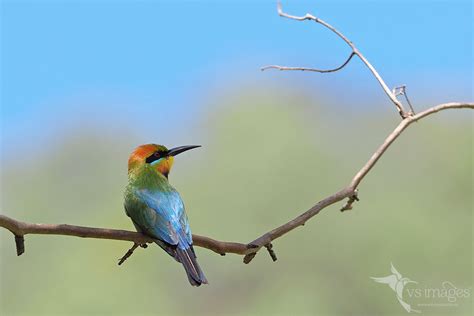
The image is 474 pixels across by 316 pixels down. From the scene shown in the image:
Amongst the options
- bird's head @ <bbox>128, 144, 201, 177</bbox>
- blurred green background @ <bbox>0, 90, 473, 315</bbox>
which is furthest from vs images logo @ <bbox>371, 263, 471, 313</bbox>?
blurred green background @ <bbox>0, 90, 473, 315</bbox>

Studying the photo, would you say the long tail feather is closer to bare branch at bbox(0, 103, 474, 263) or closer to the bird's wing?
the bird's wing

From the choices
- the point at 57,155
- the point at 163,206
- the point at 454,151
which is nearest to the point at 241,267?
the point at 454,151

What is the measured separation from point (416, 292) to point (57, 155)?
2684 cm

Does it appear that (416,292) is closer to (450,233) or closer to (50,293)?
(50,293)

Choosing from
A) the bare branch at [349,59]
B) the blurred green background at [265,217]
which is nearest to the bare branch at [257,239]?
the bare branch at [349,59]

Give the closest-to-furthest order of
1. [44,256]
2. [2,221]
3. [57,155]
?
[2,221] → [44,256] → [57,155]

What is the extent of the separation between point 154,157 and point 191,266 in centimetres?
96

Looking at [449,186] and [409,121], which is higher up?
[409,121]

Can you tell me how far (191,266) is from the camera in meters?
3.48

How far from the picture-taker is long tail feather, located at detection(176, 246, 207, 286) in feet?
11.0

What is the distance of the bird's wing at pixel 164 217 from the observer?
12.1ft

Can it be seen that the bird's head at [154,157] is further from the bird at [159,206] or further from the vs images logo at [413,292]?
the vs images logo at [413,292]

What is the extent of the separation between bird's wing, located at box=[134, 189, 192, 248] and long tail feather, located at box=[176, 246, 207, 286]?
0.04 meters

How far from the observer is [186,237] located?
365 cm
